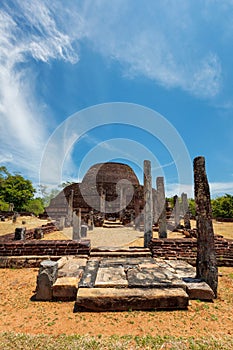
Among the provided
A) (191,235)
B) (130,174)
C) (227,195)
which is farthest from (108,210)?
(227,195)

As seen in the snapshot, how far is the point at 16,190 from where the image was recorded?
37.7 m

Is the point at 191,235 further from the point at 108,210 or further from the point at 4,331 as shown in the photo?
the point at 108,210

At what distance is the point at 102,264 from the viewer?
4.45 metres

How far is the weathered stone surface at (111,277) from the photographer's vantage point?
3270 millimetres

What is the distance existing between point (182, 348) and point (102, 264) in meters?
2.55

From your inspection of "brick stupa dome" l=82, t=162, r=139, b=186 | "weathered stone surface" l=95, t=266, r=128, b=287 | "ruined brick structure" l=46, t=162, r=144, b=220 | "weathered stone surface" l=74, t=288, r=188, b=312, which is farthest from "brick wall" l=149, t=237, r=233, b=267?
"brick stupa dome" l=82, t=162, r=139, b=186

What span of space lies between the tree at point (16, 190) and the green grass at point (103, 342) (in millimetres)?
38805

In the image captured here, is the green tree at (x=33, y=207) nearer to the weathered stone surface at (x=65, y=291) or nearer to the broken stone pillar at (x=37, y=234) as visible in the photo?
the broken stone pillar at (x=37, y=234)

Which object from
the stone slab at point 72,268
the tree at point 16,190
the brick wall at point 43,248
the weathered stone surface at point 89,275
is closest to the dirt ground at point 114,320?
the weathered stone surface at point 89,275

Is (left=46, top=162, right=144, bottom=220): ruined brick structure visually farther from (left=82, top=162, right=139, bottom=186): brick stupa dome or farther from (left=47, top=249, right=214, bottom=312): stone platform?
(left=47, top=249, right=214, bottom=312): stone platform

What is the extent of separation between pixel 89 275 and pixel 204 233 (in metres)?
2.37

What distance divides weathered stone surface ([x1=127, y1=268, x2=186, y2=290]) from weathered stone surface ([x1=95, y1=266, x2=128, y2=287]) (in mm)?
130

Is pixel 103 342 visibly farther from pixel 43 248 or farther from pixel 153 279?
pixel 43 248

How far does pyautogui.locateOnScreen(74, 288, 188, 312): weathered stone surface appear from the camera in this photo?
2949 mm
